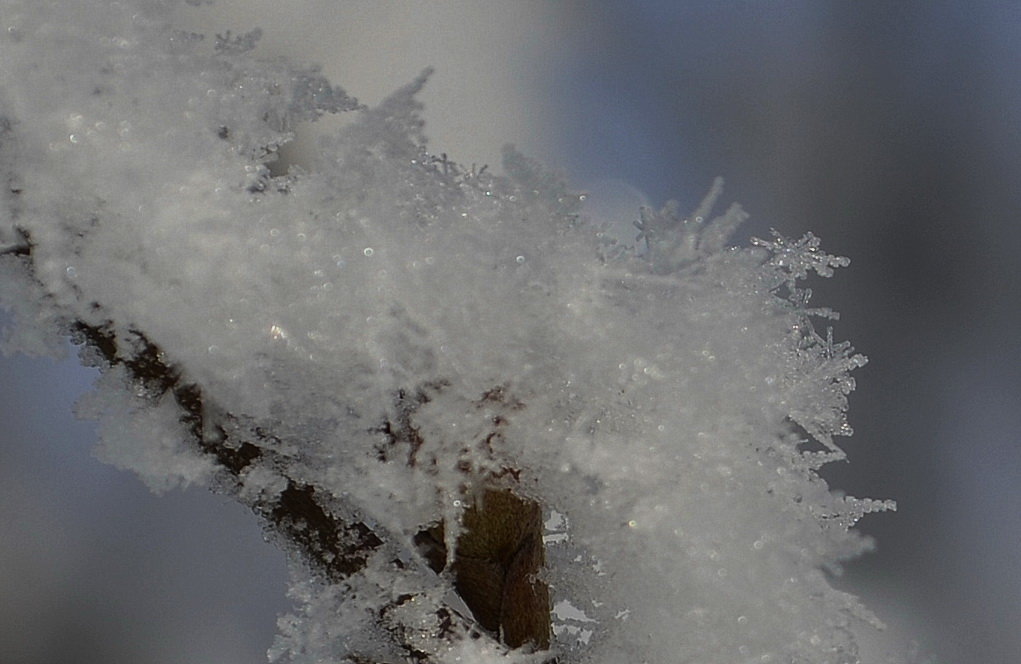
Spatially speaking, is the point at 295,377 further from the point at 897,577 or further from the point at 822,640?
the point at 897,577

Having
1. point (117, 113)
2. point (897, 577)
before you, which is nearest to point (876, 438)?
point (897, 577)

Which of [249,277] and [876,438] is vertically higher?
[876,438]

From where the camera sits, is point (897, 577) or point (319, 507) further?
point (897, 577)

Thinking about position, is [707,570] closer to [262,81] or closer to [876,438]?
[262,81]

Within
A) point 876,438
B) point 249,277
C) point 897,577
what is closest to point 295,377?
point 249,277

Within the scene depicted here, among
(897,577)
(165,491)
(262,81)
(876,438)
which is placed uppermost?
(876,438)

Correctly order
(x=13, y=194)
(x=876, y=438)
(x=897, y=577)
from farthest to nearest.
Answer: (x=876, y=438)
(x=897, y=577)
(x=13, y=194)

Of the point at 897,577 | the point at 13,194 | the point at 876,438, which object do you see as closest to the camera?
the point at 13,194
